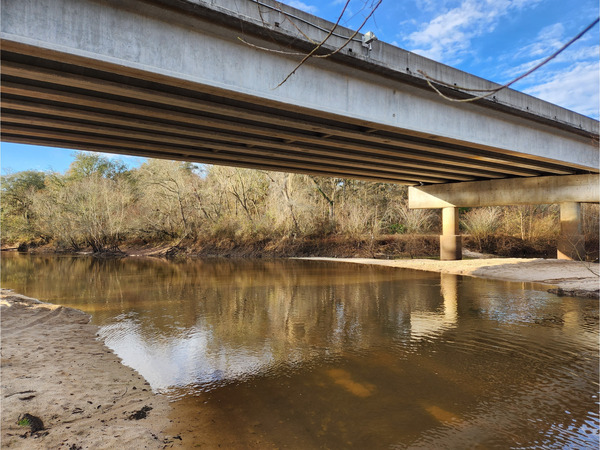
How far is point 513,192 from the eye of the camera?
64.1 feet

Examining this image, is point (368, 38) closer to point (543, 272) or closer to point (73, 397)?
point (73, 397)

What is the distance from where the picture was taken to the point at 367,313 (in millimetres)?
8758

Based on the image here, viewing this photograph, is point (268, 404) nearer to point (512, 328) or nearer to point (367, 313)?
point (367, 313)

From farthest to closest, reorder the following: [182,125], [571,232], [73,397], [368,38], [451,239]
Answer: [451,239], [571,232], [182,125], [368,38], [73,397]

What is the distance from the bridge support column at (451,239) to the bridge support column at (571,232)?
478cm

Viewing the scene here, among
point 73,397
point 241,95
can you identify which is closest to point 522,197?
point 241,95

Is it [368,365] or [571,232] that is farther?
[571,232]

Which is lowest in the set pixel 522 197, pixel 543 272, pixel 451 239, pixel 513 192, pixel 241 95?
pixel 543 272

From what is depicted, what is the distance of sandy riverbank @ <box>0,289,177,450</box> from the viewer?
3408 millimetres

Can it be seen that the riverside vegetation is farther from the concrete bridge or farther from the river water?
the river water

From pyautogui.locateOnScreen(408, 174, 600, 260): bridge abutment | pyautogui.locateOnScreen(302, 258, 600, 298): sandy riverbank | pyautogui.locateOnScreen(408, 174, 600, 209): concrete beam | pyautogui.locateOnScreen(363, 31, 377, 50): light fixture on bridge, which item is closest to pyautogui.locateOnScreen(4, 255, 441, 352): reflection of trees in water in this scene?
pyautogui.locateOnScreen(302, 258, 600, 298): sandy riverbank

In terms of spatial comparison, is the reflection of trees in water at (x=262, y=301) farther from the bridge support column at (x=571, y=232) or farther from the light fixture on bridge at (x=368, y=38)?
the bridge support column at (x=571, y=232)

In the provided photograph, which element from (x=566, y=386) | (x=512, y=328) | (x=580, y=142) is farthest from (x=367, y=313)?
(x=580, y=142)

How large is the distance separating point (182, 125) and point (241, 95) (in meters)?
3.58
